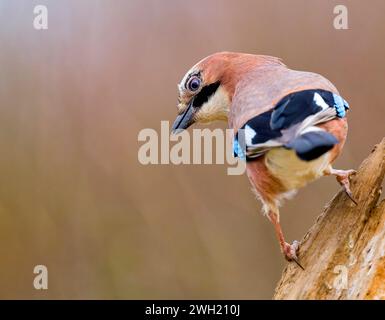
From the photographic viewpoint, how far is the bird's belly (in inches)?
151

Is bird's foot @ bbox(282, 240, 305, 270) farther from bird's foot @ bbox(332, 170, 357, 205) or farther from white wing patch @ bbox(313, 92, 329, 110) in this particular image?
white wing patch @ bbox(313, 92, 329, 110)

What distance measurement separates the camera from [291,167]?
3916mm

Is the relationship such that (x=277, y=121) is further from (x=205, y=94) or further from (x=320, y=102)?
(x=205, y=94)

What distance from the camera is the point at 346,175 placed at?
4.18 metres

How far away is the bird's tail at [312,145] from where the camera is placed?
3320 mm

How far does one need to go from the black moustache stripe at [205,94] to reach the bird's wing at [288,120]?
1.00 meters

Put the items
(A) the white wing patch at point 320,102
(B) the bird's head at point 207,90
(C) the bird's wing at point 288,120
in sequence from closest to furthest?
1. (C) the bird's wing at point 288,120
2. (A) the white wing patch at point 320,102
3. (B) the bird's head at point 207,90

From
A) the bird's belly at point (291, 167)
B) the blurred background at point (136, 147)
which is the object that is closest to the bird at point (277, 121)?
the bird's belly at point (291, 167)

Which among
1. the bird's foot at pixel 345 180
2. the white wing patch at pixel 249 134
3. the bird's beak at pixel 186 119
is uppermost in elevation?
the white wing patch at pixel 249 134

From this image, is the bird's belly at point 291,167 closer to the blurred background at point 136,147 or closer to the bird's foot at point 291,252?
the bird's foot at point 291,252

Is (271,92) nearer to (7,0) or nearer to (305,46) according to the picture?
(305,46)

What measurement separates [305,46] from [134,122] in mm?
1828

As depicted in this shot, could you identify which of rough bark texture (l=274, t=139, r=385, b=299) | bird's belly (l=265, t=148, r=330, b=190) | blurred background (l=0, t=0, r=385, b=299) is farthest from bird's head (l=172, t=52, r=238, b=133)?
blurred background (l=0, t=0, r=385, b=299)
